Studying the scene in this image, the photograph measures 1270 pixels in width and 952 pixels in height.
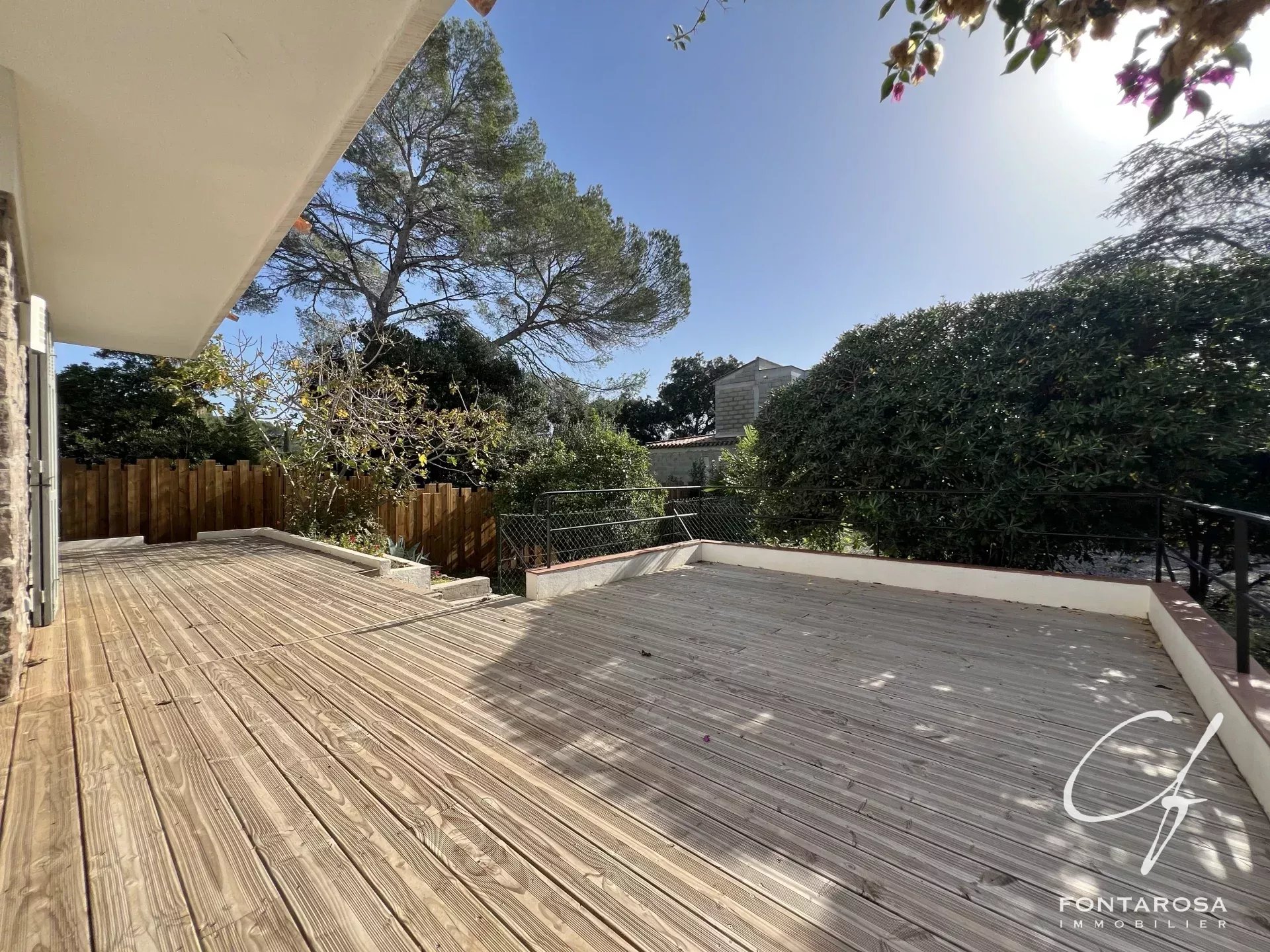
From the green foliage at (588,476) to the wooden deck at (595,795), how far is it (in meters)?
4.37

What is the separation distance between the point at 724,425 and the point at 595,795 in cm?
1387

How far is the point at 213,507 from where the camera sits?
707cm

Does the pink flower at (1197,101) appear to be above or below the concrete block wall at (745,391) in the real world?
below

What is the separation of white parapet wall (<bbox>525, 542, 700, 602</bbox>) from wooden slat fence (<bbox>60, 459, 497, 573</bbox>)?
3.56 m

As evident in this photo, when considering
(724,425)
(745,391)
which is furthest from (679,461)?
(745,391)

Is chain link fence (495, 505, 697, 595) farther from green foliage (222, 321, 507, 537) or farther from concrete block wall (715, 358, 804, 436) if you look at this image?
concrete block wall (715, 358, 804, 436)

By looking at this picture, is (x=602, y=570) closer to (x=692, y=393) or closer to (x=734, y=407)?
(x=734, y=407)

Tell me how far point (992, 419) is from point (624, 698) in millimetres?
4207

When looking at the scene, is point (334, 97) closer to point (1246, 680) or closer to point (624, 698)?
point (624, 698)

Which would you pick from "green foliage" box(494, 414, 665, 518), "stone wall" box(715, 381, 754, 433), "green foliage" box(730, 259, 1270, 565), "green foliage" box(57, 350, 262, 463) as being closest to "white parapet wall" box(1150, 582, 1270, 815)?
"green foliage" box(730, 259, 1270, 565)

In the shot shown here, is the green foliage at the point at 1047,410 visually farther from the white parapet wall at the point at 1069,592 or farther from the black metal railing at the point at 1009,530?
the white parapet wall at the point at 1069,592

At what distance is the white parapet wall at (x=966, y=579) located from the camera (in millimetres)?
3623

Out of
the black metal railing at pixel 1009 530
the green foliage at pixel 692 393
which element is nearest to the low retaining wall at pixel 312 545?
the black metal railing at pixel 1009 530

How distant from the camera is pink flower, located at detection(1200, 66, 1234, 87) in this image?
1.44 metres
